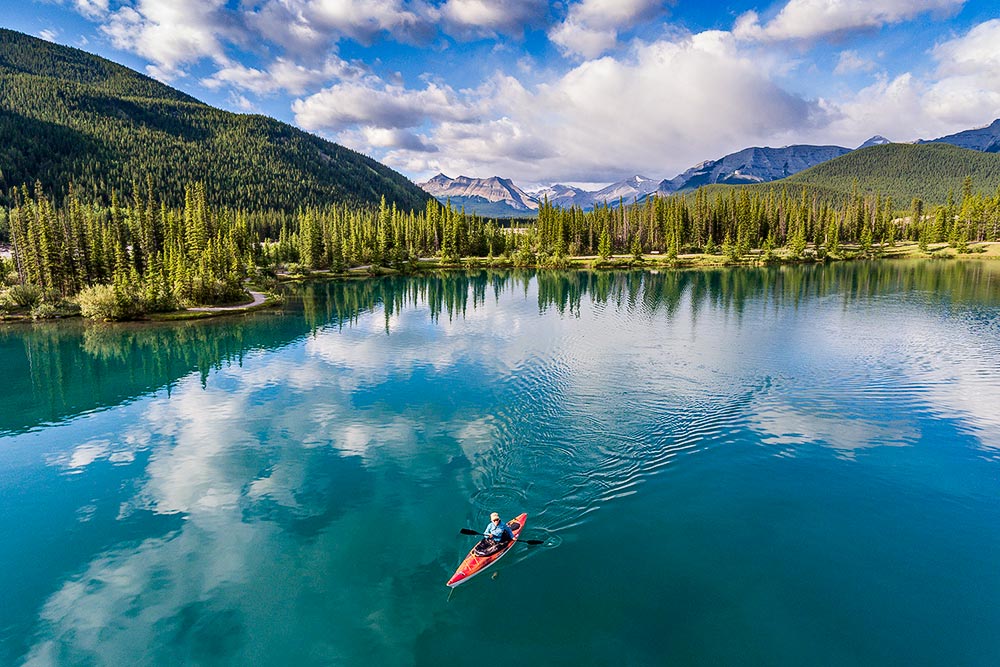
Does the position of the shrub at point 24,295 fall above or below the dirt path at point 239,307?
above

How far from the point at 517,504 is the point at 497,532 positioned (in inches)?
200

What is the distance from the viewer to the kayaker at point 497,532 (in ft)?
74.8

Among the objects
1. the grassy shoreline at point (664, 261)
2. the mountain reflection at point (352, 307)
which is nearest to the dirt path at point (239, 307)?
the mountain reflection at point (352, 307)

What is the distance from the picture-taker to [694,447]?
34062mm

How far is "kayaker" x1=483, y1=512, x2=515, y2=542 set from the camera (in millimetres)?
22812

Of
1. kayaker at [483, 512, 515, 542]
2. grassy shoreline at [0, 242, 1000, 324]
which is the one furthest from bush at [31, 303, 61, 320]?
kayaker at [483, 512, 515, 542]

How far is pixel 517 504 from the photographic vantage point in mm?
27750

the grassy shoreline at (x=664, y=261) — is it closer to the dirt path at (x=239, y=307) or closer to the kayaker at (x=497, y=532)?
the dirt path at (x=239, y=307)

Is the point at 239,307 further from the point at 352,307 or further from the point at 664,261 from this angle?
the point at 664,261

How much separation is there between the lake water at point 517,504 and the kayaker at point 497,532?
1.16 m

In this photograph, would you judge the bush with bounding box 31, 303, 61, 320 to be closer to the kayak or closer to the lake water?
the lake water

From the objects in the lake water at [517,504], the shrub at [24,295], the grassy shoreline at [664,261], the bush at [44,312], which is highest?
the grassy shoreline at [664,261]

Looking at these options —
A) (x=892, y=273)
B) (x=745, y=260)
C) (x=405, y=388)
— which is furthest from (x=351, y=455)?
(x=745, y=260)

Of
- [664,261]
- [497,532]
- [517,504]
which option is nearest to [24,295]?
[517,504]
